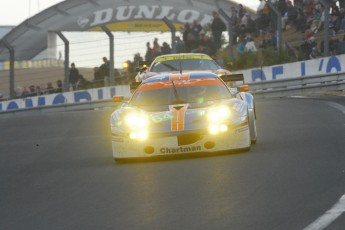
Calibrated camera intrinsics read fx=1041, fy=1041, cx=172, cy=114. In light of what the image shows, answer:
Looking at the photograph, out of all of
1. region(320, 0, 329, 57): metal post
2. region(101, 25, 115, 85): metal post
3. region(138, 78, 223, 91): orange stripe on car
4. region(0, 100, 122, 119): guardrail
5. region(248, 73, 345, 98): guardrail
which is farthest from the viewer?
region(101, 25, 115, 85): metal post

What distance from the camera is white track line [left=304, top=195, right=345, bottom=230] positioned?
6.72 metres

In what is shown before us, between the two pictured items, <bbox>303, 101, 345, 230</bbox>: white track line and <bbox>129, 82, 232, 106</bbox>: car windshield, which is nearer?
<bbox>303, 101, 345, 230</bbox>: white track line

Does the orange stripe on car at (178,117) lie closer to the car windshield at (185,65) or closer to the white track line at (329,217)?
the white track line at (329,217)

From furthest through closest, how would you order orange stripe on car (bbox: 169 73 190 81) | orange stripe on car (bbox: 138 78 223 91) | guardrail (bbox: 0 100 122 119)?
guardrail (bbox: 0 100 122 119), orange stripe on car (bbox: 169 73 190 81), orange stripe on car (bbox: 138 78 223 91)

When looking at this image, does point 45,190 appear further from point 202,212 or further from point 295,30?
point 295,30

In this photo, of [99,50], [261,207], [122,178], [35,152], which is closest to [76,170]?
[122,178]

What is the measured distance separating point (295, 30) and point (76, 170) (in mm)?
17649

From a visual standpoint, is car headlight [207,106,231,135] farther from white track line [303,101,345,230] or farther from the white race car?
white track line [303,101,345,230]

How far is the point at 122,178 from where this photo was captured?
34.8 ft

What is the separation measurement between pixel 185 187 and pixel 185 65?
12.5 meters

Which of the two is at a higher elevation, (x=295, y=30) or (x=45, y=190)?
(x=295, y=30)

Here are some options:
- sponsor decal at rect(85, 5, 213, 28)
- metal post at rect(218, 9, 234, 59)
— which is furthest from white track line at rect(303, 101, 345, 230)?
sponsor decal at rect(85, 5, 213, 28)

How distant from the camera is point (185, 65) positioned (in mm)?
21781

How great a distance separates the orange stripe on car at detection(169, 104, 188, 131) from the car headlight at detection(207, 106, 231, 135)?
0.32 m
